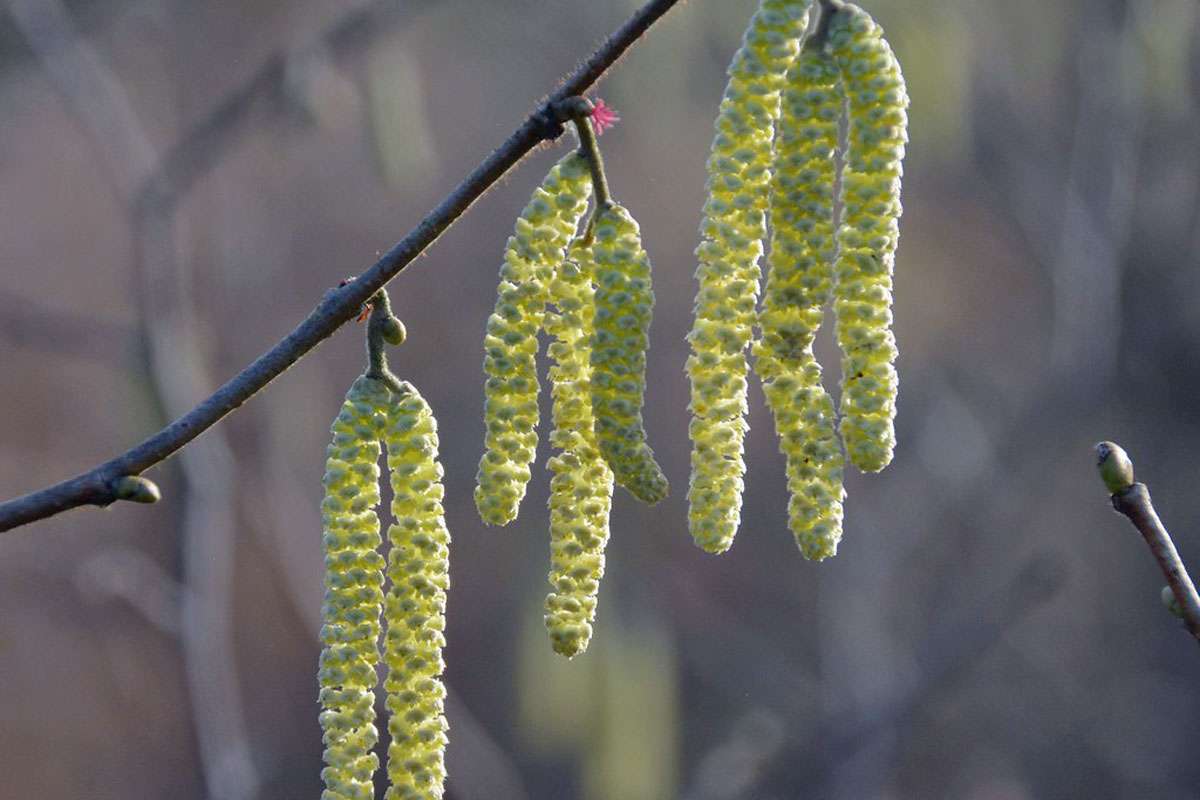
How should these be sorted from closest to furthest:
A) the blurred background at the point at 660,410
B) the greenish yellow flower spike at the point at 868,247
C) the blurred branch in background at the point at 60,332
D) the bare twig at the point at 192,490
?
the greenish yellow flower spike at the point at 868,247 → the bare twig at the point at 192,490 → the blurred branch in background at the point at 60,332 → the blurred background at the point at 660,410

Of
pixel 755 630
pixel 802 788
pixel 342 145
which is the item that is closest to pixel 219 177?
pixel 342 145

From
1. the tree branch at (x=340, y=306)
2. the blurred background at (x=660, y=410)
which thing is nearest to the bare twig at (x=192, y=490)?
the blurred background at (x=660, y=410)

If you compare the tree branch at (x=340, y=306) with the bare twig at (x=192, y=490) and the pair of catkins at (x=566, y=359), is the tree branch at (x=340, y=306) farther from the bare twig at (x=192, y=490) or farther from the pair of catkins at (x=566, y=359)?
the bare twig at (x=192, y=490)

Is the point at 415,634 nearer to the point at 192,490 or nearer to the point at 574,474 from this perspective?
the point at 574,474

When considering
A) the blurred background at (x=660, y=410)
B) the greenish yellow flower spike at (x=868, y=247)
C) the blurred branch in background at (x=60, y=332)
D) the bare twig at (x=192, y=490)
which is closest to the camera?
the greenish yellow flower spike at (x=868, y=247)

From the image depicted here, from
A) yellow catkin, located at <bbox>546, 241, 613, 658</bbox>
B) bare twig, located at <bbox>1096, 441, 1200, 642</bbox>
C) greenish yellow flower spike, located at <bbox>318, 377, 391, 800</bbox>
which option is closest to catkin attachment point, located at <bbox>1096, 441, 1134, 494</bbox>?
bare twig, located at <bbox>1096, 441, 1200, 642</bbox>

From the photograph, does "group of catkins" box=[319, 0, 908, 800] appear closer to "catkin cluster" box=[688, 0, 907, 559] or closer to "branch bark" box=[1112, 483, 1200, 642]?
"catkin cluster" box=[688, 0, 907, 559]

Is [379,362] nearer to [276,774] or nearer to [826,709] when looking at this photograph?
[826,709]
